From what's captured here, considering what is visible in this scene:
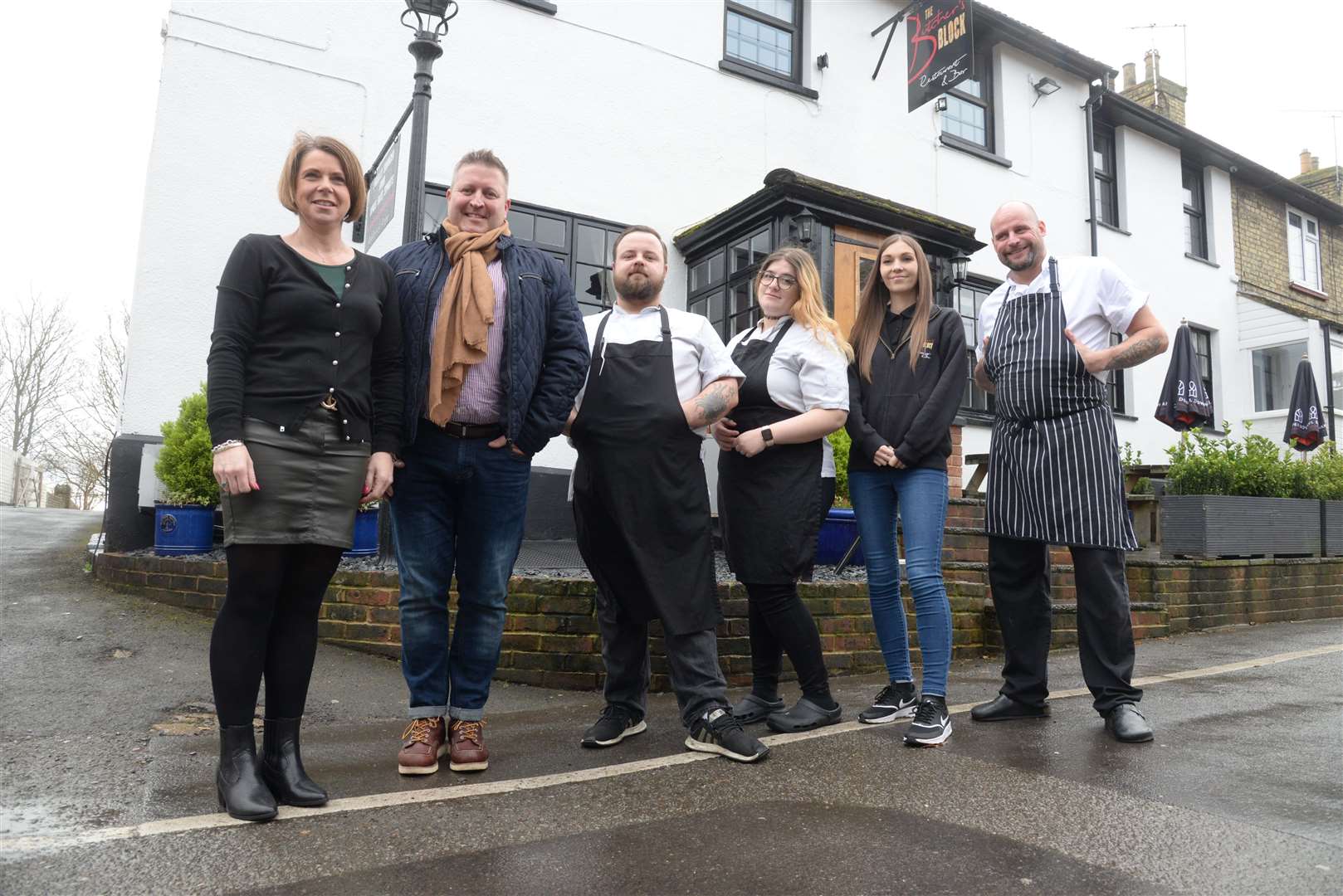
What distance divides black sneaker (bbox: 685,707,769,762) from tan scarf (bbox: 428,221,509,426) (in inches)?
56.6

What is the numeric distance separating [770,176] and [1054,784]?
684 centimetres

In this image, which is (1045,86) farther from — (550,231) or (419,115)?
(419,115)

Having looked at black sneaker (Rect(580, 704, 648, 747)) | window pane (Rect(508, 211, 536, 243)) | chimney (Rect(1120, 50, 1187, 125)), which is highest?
chimney (Rect(1120, 50, 1187, 125))

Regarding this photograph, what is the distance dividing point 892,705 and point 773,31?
9.81m

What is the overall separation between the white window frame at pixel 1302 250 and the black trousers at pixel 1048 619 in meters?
17.4

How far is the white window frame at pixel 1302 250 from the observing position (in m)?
17.7

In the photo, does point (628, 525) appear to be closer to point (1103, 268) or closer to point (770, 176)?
point (1103, 268)

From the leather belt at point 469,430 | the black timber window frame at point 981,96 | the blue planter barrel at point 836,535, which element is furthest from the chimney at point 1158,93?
the leather belt at point 469,430

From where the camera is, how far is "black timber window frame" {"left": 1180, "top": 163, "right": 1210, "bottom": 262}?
52.5ft

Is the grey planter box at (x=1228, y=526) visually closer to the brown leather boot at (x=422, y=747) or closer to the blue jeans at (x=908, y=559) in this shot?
the blue jeans at (x=908, y=559)

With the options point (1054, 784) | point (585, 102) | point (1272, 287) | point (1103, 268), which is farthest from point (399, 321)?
point (1272, 287)

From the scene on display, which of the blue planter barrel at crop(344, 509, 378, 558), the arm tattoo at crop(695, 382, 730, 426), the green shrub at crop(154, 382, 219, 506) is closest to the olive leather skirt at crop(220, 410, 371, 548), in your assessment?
the arm tattoo at crop(695, 382, 730, 426)

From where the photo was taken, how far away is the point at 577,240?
9453 millimetres

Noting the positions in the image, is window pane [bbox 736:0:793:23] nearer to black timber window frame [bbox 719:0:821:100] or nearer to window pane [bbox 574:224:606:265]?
black timber window frame [bbox 719:0:821:100]
